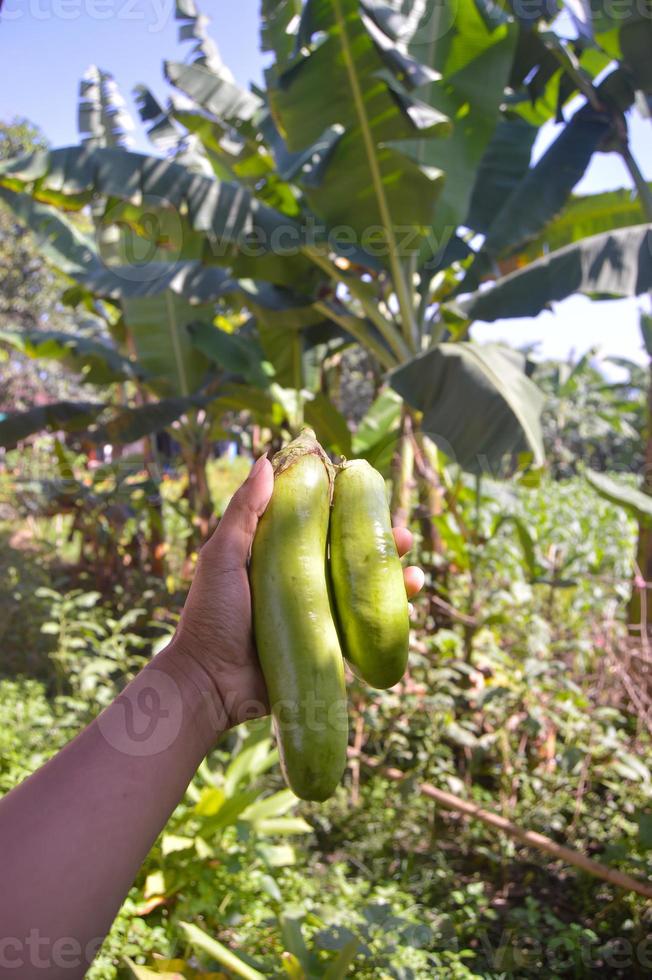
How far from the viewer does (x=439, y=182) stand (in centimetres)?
382

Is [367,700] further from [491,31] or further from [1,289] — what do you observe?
[1,289]

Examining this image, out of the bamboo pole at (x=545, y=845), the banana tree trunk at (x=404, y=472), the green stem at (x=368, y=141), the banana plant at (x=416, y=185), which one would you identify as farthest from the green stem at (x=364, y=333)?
the bamboo pole at (x=545, y=845)

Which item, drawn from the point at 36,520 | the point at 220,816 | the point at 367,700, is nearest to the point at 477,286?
the point at 367,700

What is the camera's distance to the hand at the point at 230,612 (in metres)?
Answer: 1.31

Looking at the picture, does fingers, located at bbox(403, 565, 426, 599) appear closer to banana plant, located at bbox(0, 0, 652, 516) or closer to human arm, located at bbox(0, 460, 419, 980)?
human arm, located at bbox(0, 460, 419, 980)

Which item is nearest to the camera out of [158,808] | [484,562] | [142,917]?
[158,808]

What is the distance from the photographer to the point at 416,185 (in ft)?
12.8

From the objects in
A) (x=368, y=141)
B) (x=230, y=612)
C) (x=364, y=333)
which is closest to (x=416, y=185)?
(x=368, y=141)

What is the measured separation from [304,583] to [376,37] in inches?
130

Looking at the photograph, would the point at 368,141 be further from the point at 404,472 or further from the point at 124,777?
the point at 124,777

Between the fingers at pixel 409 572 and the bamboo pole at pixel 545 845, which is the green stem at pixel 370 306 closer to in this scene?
the bamboo pole at pixel 545 845

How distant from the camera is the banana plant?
3.51 meters

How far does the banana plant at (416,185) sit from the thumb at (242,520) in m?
2.01

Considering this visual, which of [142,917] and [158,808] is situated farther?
[142,917]
